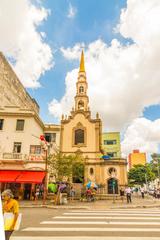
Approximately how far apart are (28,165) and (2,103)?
1109 cm

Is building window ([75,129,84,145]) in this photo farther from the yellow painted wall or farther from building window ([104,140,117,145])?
the yellow painted wall

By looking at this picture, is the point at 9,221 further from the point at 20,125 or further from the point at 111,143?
the point at 111,143

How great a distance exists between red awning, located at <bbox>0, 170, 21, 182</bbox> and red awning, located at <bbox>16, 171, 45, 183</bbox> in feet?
1.56

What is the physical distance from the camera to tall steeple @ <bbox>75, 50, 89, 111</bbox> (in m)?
45.7

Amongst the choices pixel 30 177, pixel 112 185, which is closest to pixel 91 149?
pixel 112 185

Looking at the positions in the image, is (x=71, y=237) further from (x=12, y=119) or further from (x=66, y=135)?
(x=66, y=135)

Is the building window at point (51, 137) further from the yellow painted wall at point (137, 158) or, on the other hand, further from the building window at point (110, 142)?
the yellow painted wall at point (137, 158)

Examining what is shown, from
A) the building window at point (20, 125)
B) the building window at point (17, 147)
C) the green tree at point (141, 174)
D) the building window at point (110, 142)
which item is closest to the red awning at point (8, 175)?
the building window at point (17, 147)

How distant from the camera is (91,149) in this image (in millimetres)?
38281

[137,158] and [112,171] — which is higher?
[137,158]

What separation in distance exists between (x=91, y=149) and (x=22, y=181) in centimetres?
1733

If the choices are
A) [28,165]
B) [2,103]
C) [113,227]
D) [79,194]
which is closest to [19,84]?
[2,103]

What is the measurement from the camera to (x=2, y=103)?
31359mm

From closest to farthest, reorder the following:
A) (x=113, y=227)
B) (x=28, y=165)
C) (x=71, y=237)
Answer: (x=71, y=237) → (x=113, y=227) → (x=28, y=165)
